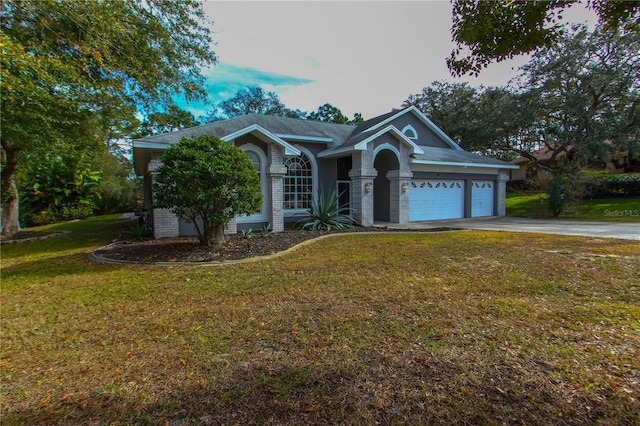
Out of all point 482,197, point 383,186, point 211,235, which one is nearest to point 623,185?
point 482,197

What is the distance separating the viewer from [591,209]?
1888 cm

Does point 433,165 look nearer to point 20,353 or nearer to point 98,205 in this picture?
point 20,353

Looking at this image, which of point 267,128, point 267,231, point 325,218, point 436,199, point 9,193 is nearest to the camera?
point 267,231

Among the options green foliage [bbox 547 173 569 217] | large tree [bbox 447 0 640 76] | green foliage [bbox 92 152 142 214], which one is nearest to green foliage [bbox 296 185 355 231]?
large tree [bbox 447 0 640 76]

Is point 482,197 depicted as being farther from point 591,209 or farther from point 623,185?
point 623,185

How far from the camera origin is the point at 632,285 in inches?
201

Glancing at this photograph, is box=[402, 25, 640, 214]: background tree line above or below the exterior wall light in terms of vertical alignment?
above

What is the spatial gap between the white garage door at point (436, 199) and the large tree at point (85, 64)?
36.7 ft

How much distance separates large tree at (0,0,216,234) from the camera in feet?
23.7

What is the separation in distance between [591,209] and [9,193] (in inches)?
1186

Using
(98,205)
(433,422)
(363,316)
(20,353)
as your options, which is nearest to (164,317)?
(20,353)

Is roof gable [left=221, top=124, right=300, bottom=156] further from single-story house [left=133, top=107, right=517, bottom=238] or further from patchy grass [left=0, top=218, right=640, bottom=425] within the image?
patchy grass [left=0, top=218, right=640, bottom=425]

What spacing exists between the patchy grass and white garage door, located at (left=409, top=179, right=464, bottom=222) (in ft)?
31.3

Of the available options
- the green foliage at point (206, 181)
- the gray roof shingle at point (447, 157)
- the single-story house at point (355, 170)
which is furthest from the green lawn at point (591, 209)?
the green foliage at point (206, 181)
